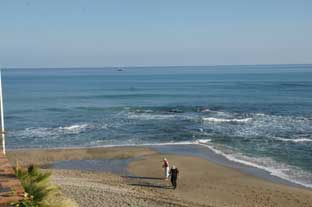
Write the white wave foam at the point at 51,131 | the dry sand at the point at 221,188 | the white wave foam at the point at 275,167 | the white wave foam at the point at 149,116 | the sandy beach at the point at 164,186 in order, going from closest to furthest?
1. the sandy beach at the point at 164,186
2. the dry sand at the point at 221,188
3. the white wave foam at the point at 275,167
4. the white wave foam at the point at 51,131
5. the white wave foam at the point at 149,116

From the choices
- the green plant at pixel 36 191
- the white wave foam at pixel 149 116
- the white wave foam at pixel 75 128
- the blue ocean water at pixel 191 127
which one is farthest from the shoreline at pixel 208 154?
the green plant at pixel 36 191

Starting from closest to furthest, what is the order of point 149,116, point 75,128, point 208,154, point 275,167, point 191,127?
point 275,167 → point 208,154 → point 191,127 → point 75,128 → point 149,116

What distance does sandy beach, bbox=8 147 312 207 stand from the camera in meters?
18.3

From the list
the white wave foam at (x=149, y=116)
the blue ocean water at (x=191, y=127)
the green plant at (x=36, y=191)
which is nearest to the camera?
the green plant at (x=36, y=191)

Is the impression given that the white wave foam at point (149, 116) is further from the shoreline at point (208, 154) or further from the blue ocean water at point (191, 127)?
the shoreline at point (208, 154)

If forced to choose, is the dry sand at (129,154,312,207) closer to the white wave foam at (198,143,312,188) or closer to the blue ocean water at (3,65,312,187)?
the white wave foam at (198,143,312,188)

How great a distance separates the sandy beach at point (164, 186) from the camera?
18.3 metres

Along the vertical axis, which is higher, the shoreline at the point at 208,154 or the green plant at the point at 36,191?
the green plant at the point at 36,191

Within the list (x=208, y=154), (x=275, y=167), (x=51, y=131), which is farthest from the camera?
(x=51, y=131)

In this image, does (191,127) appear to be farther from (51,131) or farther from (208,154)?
(51,131)

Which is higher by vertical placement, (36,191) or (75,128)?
(36,191)

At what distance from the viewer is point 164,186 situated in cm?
2164

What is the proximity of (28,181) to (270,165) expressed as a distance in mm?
18897

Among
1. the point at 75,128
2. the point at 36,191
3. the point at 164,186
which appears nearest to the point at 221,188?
the point at 164,186
